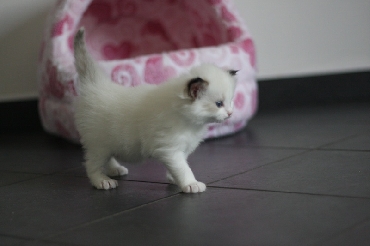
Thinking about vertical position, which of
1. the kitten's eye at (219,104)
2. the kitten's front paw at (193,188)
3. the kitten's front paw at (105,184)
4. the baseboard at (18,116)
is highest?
the kitten's eye at (219,104)

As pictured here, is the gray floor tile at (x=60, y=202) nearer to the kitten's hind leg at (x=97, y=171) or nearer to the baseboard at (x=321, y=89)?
the kitten's hind leg at (x=97, y=171)

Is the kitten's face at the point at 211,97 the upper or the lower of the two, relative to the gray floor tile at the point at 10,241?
upper

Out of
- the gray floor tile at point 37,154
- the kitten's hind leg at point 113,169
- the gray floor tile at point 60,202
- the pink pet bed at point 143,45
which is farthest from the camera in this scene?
the pink pet bed at point 143,45

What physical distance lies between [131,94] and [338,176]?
30.9 inches

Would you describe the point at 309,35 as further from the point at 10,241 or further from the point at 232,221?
the point at 10,241

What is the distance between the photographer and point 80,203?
189 cm

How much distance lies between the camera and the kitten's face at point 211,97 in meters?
1.84

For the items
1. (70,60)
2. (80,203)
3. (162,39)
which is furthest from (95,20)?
(80,203)

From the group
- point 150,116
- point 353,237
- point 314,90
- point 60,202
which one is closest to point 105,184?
point 60,202

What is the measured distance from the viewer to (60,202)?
6.31ft

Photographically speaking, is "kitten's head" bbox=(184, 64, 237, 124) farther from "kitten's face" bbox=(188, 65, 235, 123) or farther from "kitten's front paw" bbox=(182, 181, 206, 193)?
"kitten's front paw" bbox=(182, 181, 206, 193)

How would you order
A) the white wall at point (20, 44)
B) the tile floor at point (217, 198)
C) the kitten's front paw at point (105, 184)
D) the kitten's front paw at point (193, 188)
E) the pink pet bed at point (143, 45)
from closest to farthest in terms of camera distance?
the tile floor at point (217, 198), the kitten's front paw at point (193, 188), the kitten's front paw at point (105, 184), the pink pet bed at point (143, 45), the white wall at point (20, 44)

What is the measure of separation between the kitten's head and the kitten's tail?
0.42 metres

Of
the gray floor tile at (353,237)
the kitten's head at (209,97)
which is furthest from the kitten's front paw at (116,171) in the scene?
the gray floor tile at (353,237)
